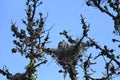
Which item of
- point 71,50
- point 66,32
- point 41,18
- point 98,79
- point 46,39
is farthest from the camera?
point 41,18

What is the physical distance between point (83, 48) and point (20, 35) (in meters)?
7.58

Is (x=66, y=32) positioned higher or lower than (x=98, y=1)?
higher

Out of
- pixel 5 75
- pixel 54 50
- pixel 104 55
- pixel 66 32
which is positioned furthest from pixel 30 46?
pixel 104 55

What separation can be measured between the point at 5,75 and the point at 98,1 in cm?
1281

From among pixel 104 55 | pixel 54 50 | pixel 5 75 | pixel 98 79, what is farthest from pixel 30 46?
pixel 104 55

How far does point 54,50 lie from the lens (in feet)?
77.4

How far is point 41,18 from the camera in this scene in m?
31.2

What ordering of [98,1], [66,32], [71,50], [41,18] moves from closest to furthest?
[98,1]
[66,32]
[71,50]
[41,18]

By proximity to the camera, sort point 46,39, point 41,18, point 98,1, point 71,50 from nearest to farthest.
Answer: point 98,1
point 71,50
point 46,39
point 41,18

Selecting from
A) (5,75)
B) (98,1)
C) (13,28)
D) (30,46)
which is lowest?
(98,1)

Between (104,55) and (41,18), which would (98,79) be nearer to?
(104,55)

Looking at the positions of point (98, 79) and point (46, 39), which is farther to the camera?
point (46, 39)

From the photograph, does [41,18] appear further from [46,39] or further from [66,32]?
[66,32]

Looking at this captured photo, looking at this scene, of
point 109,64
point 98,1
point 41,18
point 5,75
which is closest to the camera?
point 98,1
